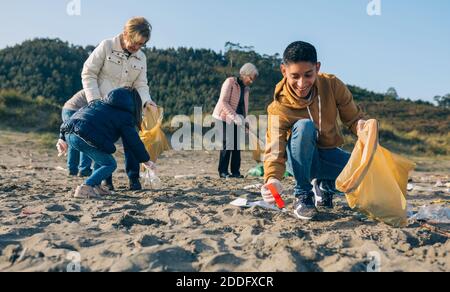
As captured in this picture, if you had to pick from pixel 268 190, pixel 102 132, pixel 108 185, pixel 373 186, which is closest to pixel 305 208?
pixel 268 190

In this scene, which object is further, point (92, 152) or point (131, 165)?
point (131, 165)

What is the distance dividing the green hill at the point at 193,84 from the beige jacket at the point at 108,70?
522 inches

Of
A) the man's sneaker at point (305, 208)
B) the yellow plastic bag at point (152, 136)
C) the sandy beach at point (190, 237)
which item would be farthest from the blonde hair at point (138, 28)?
the man's sneaker at point (305, 208)

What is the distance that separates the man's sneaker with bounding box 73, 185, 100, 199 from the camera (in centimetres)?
390

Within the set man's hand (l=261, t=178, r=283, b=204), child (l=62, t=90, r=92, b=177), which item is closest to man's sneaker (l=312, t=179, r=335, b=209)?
man's hand (l=261, t=178, r=283, b=204)

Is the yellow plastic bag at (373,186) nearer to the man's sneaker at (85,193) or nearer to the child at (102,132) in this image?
the child at (102,132)

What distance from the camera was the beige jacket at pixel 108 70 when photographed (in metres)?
4.50

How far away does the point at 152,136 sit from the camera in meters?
5.10

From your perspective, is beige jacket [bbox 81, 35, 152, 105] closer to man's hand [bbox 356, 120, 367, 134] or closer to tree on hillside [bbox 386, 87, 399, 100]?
man's hand [bbox 356, 120, 367, 134]

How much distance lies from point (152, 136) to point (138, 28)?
4.34ft
